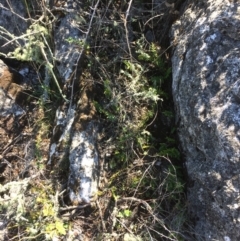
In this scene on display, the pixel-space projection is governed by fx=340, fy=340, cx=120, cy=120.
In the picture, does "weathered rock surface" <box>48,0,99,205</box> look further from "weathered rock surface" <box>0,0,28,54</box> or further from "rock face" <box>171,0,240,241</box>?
"rock face" <box>171,0,240,241</box>

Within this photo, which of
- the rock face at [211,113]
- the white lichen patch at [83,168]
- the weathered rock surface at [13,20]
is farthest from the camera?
the weathered rock surface at [13,20]

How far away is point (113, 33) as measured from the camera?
13.5 feet

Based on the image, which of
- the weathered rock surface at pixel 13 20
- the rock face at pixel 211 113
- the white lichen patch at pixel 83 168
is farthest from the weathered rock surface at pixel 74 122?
the rock face at pixel 211 113

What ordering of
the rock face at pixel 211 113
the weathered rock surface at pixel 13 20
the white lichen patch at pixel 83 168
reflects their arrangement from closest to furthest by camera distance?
1. the rock face at pixel 211 113
2. the white lichen patch at pixel 83 168
3. the weathered rock surface at pixel 13 20

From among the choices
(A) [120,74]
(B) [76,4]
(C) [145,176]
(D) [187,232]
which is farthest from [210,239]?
(B) [76,4]

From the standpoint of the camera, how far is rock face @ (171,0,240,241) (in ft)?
9.94

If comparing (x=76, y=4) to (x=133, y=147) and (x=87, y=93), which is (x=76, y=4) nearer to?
(x=87, y=93)

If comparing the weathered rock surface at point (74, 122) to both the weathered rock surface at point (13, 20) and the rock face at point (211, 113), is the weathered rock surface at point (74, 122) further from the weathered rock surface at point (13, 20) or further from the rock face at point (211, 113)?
the rock face at point (211, 113)

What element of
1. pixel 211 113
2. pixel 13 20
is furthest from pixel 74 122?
pixel 13 20

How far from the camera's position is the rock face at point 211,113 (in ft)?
9.94

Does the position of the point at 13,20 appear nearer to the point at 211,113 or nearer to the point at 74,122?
the point at 74,122

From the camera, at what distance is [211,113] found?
3150mm

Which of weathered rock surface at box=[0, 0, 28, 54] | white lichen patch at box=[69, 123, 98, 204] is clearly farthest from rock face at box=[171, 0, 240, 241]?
weathered rock surface at box=[0, 0, 28, 54]

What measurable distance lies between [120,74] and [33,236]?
2010mm
